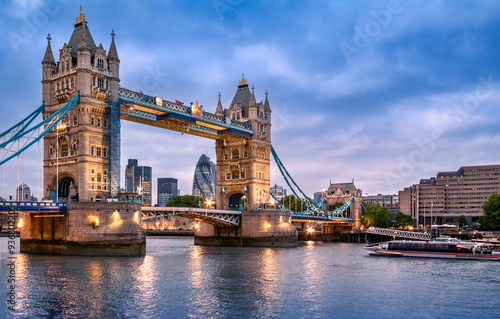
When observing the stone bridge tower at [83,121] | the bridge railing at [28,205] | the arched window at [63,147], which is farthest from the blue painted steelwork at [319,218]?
the bridge railing at [28,205]

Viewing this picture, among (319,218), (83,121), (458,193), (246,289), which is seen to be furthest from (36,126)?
(458,193)

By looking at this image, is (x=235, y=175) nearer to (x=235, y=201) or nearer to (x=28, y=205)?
(x=235, y=201)

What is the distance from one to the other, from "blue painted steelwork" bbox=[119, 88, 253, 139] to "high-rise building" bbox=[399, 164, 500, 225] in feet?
368

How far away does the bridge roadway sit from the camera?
6174cm

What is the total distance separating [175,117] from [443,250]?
120 ft

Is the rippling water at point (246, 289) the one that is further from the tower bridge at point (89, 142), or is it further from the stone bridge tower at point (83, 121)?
the stone bridge tower at point (83, 121)

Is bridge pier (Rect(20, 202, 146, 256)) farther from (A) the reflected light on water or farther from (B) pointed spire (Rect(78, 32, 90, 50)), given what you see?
(B) pointed spire (Rect(78, 32, 90, 50))

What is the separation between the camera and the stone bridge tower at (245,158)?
82.2 metres

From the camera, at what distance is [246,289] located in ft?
109

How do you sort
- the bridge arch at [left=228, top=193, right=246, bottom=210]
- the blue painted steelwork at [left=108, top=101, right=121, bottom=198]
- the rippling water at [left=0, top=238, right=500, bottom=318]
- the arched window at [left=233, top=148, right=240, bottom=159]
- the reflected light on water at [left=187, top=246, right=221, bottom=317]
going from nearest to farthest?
1. the rippling water at [left=0, top=238, right=500, bottom=318]
2. the reflected light on water at [left=187, top=246, right=221, bottom=317]
3. the blue painted steelwork at [left=108, top=101, right=121, bottom=198]
4. the arched window at [left=233, top=148, right=240, bottom=159]
5. the bridge arch at [left=228, top=193, right=246, bottom=210]

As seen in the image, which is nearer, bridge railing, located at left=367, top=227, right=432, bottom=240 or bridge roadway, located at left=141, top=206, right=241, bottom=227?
bridge roadway, located at left=141, top=206, right=241, bottom=227

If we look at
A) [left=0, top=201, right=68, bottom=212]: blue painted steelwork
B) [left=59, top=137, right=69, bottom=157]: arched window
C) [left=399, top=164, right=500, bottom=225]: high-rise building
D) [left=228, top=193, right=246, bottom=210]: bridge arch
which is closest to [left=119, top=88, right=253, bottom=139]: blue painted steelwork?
[left=59, top=137, right=69, bottom=157]: arched window

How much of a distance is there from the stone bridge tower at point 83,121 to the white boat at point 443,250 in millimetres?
33348

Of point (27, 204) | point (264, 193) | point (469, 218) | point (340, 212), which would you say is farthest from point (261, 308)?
point (469, 218)
